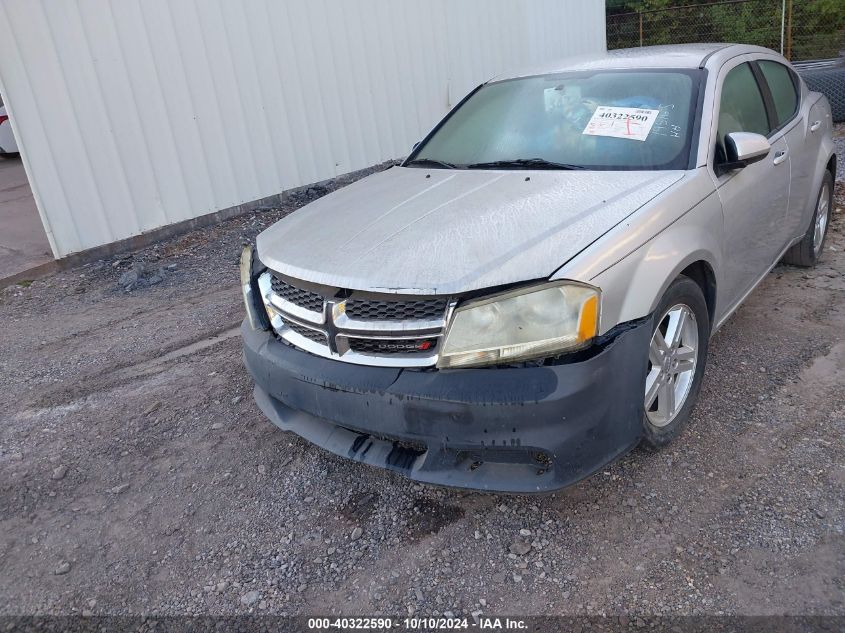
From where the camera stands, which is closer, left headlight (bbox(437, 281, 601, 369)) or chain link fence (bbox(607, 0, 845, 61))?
left headlight (bbox(437, 281, 601, 369))

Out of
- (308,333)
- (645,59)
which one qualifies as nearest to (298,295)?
(308,333)

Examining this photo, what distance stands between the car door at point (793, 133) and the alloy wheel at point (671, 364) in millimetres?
1495

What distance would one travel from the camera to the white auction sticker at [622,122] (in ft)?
10.9

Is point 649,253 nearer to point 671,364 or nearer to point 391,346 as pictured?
point 671,364

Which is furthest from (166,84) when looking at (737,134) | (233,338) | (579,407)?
(579,407)

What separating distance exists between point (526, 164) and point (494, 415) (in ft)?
5.19

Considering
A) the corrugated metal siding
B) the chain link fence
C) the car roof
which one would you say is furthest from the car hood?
the chain link fence

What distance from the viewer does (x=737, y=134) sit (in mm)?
3211

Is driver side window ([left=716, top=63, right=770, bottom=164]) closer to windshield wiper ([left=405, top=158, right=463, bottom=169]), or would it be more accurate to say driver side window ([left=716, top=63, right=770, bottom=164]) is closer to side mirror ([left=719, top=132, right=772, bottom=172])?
side mirror ([left=719, top=132, right=772, bottom=172])

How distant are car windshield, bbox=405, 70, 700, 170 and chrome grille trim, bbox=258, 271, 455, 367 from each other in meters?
1.28

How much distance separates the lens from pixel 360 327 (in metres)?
2.59

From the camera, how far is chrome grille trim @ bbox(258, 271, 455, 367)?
8.16ft

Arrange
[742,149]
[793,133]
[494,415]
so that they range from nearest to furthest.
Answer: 1. [494,415]
2. [742,149]
3. [793,133]

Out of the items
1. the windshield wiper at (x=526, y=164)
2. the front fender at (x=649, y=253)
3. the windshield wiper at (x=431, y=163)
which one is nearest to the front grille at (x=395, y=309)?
the front fender at (x=649, y=253)
